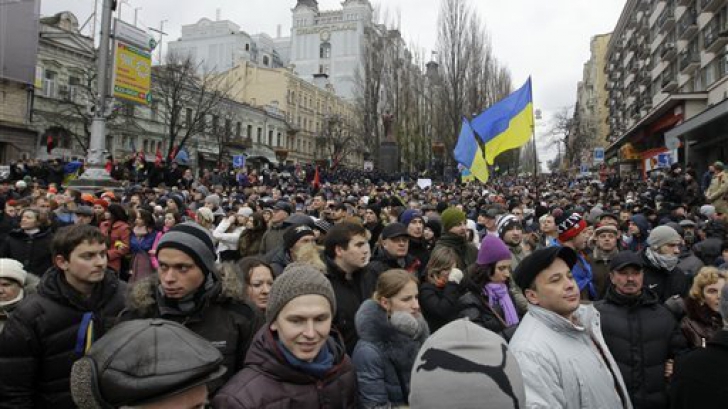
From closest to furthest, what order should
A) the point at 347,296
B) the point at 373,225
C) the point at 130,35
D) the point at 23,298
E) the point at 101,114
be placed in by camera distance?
the point at 23,298, the point at 347,296, the point at 373,225, the point at 101,114, the point at 130,35

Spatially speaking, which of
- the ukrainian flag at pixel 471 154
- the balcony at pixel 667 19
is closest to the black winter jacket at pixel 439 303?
the ukrainian flag at pixel 471 154

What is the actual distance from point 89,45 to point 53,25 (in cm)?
291

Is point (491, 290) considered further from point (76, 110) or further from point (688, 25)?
point (688, 25)

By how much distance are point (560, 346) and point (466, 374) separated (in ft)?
4.43

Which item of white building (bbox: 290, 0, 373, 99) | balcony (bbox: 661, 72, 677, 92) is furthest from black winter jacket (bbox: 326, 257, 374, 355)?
white building (bbox: 290, 0, 373, 99)

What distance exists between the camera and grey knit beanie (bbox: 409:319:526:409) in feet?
4.37

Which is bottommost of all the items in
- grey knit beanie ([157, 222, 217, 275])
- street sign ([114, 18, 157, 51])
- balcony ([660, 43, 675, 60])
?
grey knit beanie ([157, 222, 217, 275])

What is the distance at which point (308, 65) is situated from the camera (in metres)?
83.3

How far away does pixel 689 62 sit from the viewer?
115 feet

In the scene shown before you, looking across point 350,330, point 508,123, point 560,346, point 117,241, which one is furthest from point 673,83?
point 560,346

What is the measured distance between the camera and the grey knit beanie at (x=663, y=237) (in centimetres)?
484

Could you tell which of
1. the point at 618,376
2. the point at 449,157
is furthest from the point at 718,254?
the point at 449,157

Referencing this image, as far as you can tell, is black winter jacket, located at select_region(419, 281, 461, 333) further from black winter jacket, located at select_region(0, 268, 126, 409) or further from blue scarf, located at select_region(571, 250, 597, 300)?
black winter jacket, located at select_region(0, 268, 126, 409)

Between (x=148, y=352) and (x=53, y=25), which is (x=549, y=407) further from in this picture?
(x=53, y=25)
